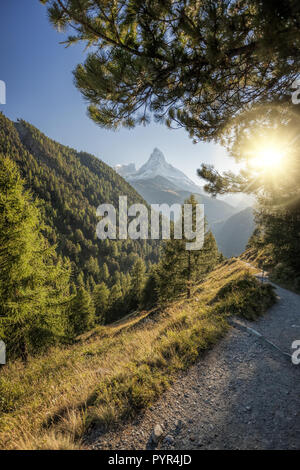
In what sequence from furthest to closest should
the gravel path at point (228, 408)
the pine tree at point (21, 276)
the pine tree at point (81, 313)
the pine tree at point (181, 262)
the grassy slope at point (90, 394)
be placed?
the pine tree at point (81, 313) < the pine tree at point (181, 262) < the pine tree at point (21, 276) < the grassy slope at point (90, 394) < the gravel path at point (228, 408)

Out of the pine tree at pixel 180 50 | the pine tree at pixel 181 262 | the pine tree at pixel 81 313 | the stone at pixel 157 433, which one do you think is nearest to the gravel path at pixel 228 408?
the stone at pixel 157 433

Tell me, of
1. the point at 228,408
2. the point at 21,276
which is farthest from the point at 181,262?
the point at 228,408

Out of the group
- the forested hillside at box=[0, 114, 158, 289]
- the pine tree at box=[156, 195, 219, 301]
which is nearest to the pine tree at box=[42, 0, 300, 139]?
the pine tree at box=[156, 195, 219, 301]

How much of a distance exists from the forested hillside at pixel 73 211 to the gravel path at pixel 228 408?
83.6 meters

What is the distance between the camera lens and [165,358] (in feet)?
14.7

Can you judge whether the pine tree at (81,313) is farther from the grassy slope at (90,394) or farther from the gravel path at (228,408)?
the gravel path at (228,408)

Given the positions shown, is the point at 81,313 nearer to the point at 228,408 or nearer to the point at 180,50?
the point at 228,408

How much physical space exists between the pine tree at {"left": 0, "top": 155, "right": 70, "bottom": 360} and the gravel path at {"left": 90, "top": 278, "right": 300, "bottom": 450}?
6.35 metres

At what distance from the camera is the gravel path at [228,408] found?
2520mm

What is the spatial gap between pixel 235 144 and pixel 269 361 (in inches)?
272

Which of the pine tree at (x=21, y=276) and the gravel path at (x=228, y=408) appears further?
the pine tree at (x=21, y=276)

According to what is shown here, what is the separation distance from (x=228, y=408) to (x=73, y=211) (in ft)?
505

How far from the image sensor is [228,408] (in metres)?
3.05
